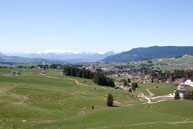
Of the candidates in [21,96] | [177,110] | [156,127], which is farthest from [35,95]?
[156,127]

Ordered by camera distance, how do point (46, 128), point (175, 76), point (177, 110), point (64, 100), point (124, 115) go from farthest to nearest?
point (175, 76)
point (64, 100)
point (177, 110)
point (124, 115)
point (46, 128)

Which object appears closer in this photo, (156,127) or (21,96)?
(156,127)

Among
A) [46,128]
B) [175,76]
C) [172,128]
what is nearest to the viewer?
[172,128]

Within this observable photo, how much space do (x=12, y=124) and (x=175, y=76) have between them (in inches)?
6054

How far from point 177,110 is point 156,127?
24141 mm

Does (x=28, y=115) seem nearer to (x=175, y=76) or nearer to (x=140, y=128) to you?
(x=140, y=128)

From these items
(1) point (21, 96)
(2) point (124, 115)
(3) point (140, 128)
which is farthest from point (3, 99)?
(3) point (140, 128)

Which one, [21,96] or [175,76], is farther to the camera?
[175,76]

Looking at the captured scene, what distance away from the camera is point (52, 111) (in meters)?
65.1

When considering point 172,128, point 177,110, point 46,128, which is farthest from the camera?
point 177,110

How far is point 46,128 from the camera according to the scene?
44.3 metres

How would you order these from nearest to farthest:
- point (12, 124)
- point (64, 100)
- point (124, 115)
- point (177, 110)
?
point (12, 124) → point (124, 115) → point (177, 110) → point (64, 100)

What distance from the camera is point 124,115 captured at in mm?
55281

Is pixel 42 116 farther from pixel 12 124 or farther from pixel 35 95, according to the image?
pixel 35 95
